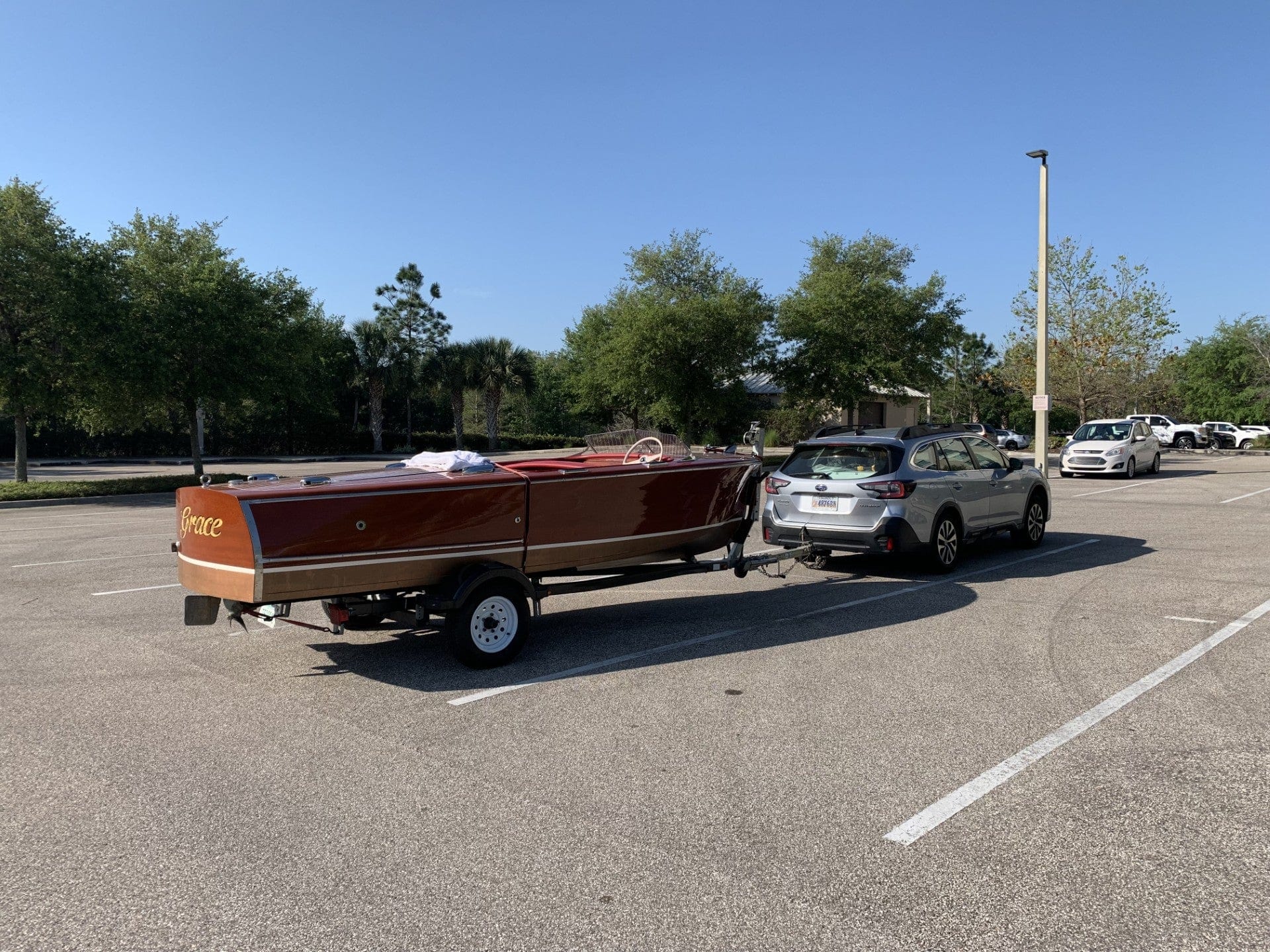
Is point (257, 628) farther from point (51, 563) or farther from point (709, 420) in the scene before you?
point (709, 420)

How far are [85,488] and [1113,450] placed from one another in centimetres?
2686

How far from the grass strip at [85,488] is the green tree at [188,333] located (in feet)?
4.53

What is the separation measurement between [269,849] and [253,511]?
2.58 metres

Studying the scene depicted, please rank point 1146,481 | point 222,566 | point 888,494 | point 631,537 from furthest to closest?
1. point 1146,481
2. point 888,494
3. point 631,537
4. point 222,566

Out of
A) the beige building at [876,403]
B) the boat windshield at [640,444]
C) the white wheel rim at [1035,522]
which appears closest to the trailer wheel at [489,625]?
the boat windshield at [640,444]

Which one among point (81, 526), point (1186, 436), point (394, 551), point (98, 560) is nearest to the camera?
point (394, 551)

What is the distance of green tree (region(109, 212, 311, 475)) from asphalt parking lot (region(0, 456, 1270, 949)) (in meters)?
18.5

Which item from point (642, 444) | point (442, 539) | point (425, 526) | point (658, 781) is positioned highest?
point (642, 444)

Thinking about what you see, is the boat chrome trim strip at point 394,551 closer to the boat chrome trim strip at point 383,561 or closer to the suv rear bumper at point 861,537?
the boat chrome trim strip at point 383,561

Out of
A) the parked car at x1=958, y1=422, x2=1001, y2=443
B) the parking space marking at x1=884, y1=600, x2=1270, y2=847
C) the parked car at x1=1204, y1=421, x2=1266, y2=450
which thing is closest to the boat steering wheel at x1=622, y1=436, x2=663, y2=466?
the parking space marking at x1=884, y1=600, x2=1270, y2=847

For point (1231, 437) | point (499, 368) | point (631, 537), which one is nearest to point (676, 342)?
point (499, 368)

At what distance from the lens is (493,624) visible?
6980 millimetres

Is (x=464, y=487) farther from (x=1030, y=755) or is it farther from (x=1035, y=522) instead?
(x=1035, y=522)

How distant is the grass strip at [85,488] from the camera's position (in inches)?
918
